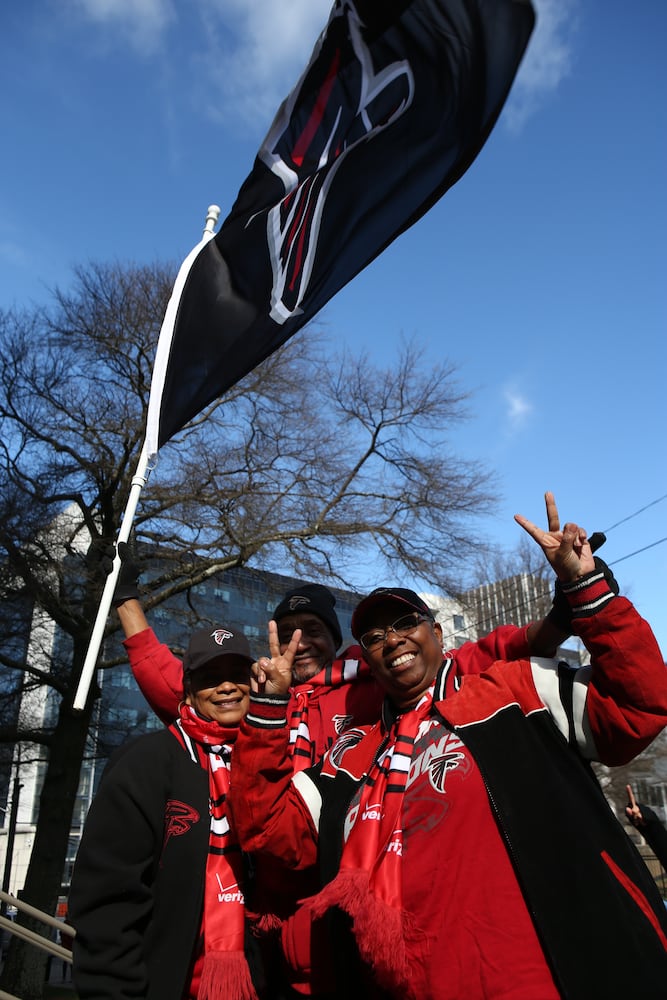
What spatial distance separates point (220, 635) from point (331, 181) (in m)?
2.67

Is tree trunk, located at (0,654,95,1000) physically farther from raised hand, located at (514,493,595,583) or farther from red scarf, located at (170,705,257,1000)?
raised hand, located at (514,493,595,583)

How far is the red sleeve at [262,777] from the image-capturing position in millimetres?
2211

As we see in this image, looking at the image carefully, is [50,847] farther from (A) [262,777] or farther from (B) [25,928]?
(A) [262,777]

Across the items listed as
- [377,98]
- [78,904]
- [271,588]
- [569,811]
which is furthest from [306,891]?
[271,588]

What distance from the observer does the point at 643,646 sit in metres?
1.88

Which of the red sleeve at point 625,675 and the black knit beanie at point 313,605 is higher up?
the black knit beanie at point 313,605

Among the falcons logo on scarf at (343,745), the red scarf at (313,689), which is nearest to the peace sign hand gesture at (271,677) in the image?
the falcons logo on scarf at (343,745)

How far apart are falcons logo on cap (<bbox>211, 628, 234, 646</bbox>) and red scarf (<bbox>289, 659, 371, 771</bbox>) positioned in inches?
17.2

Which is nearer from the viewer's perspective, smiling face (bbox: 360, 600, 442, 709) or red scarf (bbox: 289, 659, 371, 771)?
smiling face (bbox: 360, 600, 442, 709)

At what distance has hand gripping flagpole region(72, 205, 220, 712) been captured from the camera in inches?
126

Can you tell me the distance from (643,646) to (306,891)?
4.89 ft

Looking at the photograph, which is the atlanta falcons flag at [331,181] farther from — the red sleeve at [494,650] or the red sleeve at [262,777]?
the red sleeve at [262,777]

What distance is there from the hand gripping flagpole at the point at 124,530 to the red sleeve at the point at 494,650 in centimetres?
146

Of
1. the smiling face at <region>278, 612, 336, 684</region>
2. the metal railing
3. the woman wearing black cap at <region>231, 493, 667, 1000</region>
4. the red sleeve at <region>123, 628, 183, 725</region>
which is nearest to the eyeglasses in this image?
the woman wearing black cap at <region>231, 493, 667, 1000</region>
